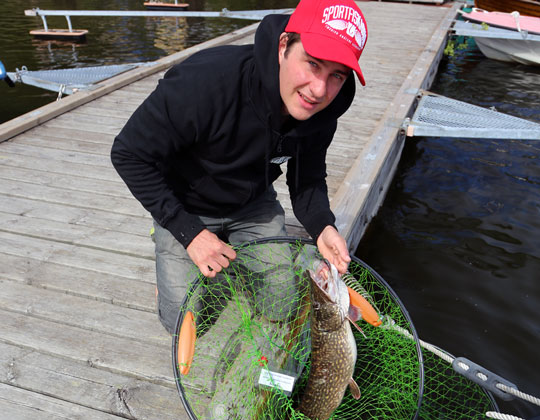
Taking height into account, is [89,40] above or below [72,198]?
below

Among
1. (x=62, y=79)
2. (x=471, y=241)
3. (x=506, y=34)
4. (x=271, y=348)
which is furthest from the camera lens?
(x=506, y=34)

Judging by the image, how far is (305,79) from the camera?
2439 mm

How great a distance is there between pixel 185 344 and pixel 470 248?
4933mm

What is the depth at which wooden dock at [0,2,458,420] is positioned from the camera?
285 centimetres

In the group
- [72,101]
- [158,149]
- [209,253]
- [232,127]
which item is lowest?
[72,101]

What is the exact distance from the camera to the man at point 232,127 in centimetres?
241

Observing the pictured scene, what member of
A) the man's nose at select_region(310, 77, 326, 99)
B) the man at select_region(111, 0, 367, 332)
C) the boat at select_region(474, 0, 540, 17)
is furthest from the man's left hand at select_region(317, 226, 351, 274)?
the boat at select_region(474, 0, 540, 17)

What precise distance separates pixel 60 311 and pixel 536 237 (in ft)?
20.5

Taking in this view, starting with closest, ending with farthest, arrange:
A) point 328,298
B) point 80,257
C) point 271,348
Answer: point 328,298, point 271,348, point 80,257

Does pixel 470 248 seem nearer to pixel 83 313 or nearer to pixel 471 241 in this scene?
pixel 471 241

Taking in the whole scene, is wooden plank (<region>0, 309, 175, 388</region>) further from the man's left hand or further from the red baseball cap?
the red baseball cap

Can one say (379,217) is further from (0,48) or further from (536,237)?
(0,48)

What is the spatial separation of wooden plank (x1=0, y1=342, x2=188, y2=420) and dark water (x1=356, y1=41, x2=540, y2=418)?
3129 mm

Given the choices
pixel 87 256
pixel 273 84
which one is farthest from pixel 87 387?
pixel 273 84
